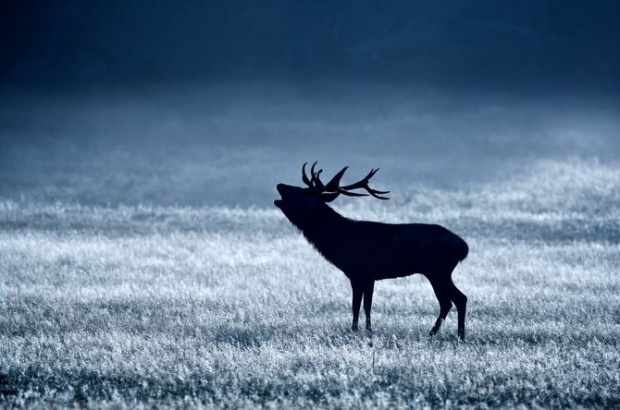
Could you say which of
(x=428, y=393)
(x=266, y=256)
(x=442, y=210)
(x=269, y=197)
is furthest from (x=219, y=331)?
(x=269, y=197)

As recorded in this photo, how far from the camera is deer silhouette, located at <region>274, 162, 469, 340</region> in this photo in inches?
453

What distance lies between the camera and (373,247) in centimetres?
1177

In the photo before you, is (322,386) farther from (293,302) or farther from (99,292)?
(99,292)

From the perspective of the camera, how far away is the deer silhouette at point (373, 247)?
1152cm

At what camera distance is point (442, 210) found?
3953 centimetres

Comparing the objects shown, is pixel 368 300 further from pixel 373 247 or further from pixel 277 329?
pixel 277 329

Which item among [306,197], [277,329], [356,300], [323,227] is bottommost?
[277,329]

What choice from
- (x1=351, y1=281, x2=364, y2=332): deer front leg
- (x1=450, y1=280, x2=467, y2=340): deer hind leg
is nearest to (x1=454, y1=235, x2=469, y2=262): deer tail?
(x1=450, y1=280, x2=467, y2=340): deer hind leg

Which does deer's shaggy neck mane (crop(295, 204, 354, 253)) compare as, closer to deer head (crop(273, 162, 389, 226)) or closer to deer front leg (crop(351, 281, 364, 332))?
deer head (crop(273, 162, 389, 226))

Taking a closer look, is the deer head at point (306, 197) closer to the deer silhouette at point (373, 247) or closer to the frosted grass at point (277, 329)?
the deer silhouette at point (373, 247)

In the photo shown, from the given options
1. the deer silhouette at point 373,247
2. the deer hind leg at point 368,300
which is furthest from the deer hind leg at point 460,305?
the deer hind leg at point 368,300

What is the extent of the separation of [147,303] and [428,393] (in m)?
6.48

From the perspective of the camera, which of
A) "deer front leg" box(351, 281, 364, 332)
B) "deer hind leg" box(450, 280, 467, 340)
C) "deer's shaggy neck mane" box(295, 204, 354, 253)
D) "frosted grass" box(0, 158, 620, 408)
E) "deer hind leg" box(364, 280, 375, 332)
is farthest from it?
"deer's shaggy neck mane" box(295, 204, 354, 253)

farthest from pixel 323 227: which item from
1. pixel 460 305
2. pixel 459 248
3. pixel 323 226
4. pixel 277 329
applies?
pixel 460 305
